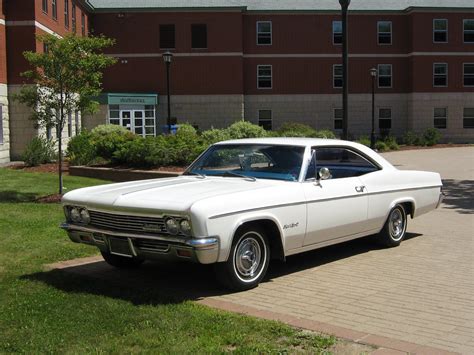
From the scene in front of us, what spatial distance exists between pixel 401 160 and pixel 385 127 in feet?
57.1

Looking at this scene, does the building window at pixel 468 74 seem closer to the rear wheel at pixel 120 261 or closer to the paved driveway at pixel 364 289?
the paved driveway at pixel 364 289

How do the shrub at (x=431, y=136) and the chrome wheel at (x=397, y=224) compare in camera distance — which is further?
the shrub at (x=431, y=136)

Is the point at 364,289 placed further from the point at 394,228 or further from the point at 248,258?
the point at 394,228

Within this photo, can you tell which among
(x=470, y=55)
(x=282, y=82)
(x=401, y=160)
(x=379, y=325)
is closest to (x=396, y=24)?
(x=470, y=55)

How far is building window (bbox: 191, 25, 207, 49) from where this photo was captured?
4094 centimetres

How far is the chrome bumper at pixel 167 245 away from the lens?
562 cm

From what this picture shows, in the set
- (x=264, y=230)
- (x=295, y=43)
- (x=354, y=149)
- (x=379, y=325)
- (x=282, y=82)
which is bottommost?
(x=379, y=325)

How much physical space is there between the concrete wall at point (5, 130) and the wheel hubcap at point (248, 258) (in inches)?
865

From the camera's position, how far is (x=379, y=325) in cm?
515

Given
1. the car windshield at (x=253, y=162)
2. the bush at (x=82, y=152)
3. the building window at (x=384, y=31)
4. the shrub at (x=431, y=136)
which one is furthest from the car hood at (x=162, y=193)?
the building window at (x=384, y=31)

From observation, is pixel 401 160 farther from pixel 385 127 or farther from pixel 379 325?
pixel 379 325

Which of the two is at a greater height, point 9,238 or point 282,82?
point 282,82

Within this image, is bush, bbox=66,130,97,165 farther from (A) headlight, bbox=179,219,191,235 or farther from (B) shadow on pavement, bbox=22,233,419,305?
(A) headlight, bbox=179,219,191,235

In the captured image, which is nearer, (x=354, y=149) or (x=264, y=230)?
(x=264, y=230)
